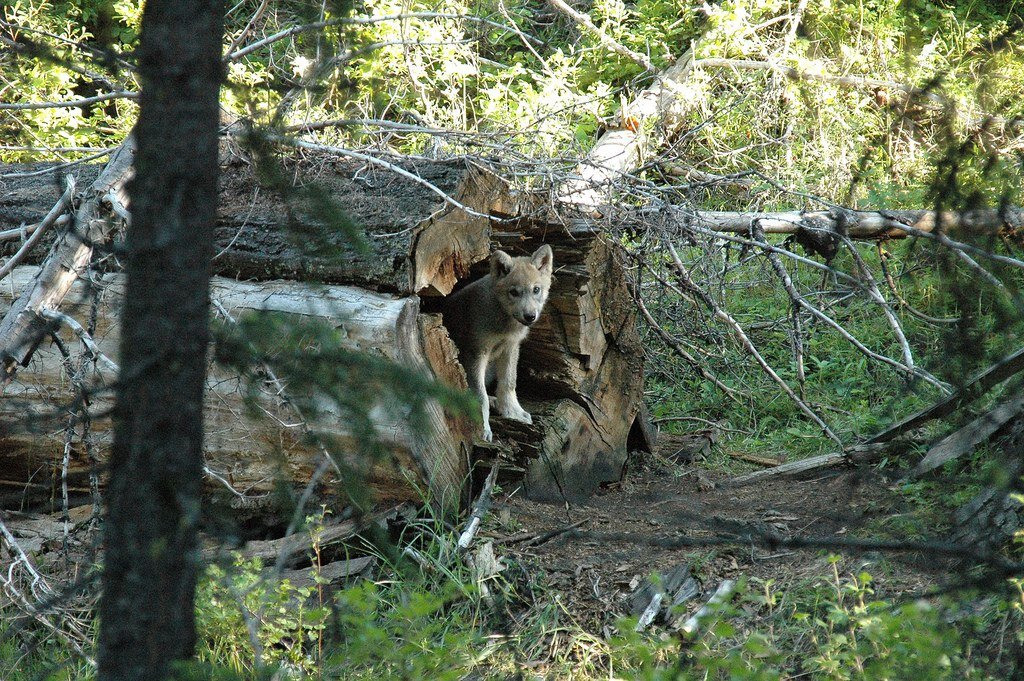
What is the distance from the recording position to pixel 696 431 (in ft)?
23.7

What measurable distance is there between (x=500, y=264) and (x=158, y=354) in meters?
4.54

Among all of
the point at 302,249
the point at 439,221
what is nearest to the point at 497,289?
the point at 439,221

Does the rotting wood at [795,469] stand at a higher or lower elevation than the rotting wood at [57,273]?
lower

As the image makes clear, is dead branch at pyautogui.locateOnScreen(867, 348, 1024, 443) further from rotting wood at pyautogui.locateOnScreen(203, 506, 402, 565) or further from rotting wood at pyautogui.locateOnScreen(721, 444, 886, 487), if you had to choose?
rotting wood at pyautogui.locateOnScreen(203, 506, 402, 565)

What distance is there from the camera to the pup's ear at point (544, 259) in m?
5.96

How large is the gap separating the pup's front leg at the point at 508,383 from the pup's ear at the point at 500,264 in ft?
1.77

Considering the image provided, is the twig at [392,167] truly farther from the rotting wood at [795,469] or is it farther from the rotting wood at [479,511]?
the rotting wood at [795,469]

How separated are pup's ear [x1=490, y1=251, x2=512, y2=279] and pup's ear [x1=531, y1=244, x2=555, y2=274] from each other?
189 mm

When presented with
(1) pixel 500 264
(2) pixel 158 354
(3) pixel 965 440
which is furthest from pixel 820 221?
(2) pixel 158 354

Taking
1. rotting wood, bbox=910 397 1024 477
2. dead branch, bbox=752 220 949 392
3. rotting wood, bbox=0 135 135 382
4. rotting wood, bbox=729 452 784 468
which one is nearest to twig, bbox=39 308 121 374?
rotting wood, bbox=0 135 135 382

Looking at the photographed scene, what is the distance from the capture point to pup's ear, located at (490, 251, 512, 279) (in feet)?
20.2

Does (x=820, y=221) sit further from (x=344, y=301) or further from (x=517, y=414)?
(x=344, y=301)

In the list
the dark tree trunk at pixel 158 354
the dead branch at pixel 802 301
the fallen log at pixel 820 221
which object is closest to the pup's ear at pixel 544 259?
the fallen log at pixel 820 221

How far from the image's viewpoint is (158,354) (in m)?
1.77
